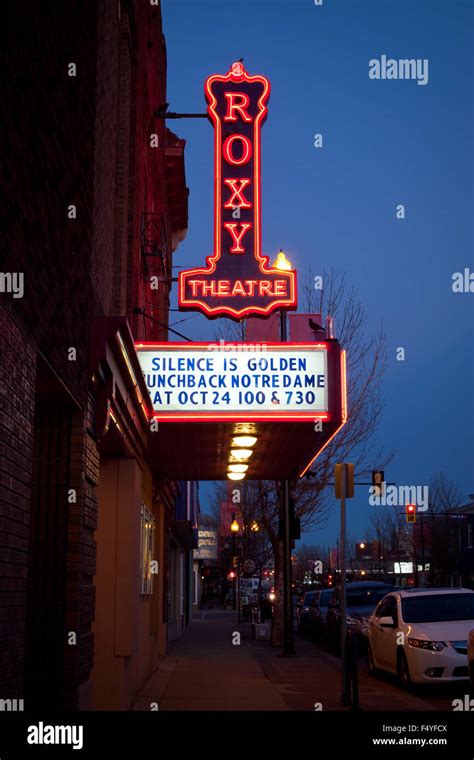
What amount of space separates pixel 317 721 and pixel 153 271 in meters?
10.4

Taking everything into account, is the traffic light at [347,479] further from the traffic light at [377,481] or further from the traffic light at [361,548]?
the traffic light at [361,548]

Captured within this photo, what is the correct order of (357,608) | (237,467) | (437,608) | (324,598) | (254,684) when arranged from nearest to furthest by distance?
(437,608)
(254,684)
(237,467)
(357,608)
(324,598)

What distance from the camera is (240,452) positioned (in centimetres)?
1519

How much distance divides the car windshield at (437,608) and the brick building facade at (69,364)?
438 centimetres

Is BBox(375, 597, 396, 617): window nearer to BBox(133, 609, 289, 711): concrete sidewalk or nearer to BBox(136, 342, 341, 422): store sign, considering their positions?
BBox(133, 609, 289, 711): concrete sidewalk

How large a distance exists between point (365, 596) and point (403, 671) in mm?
9890

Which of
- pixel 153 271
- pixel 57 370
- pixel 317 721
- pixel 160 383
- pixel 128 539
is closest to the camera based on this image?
pixel 57 370

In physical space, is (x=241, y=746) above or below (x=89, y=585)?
below

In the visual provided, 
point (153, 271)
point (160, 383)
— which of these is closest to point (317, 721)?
point (160, 383)

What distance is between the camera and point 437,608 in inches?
Result: 595

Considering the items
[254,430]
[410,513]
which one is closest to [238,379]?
[254,430]

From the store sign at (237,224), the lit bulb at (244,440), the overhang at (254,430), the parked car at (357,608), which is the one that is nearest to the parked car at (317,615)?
the parked car at (357,608)

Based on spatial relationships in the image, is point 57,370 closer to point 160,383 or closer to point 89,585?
point 89,585

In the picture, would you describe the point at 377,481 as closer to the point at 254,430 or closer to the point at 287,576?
the point at 287,576
